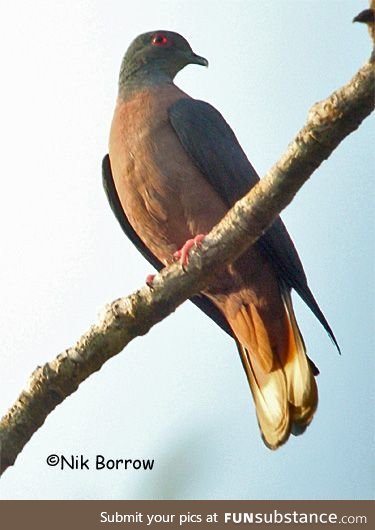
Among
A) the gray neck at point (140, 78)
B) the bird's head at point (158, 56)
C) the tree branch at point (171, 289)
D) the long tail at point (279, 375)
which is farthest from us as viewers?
the bird's head at point (158, 56)

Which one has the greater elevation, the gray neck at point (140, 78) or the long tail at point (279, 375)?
the gray neck at point (140, 78)

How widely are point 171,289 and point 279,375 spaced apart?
3.87ft

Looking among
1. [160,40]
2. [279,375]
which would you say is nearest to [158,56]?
[160,40]

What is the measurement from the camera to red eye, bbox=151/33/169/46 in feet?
18.5

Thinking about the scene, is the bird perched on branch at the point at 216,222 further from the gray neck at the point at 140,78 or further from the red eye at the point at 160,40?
the red eye at the point at 160,40

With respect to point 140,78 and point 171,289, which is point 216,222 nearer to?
point 171,289

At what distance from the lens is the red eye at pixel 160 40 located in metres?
5.64

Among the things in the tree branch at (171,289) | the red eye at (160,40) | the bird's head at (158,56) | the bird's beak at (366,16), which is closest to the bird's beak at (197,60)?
the bird's head at (158,56)

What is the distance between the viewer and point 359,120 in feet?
9.65

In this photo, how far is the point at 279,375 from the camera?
458 centimetres

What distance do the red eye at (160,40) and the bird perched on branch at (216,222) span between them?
2.81 ft

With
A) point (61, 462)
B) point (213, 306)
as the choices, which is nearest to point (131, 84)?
point (213, 306)
